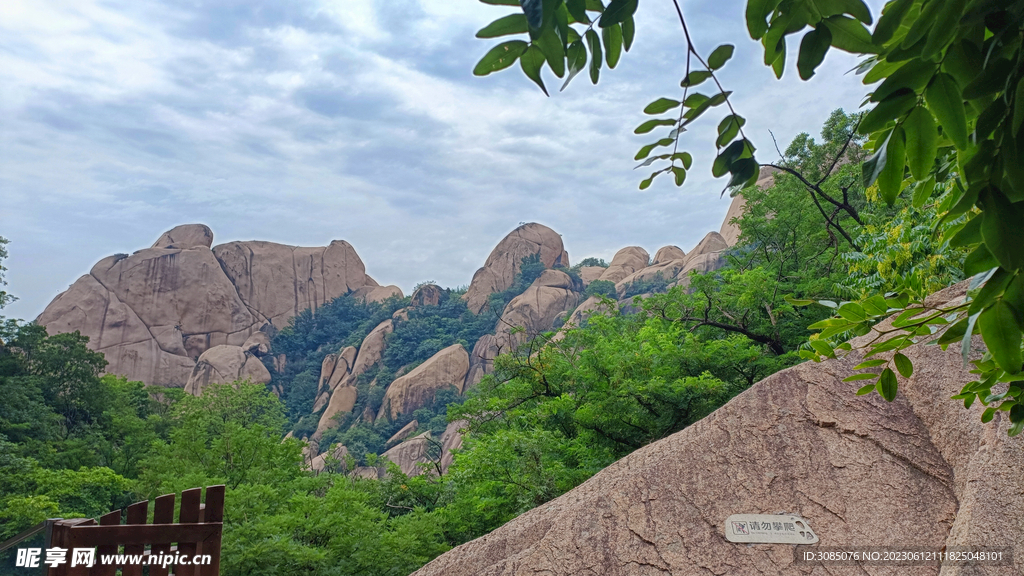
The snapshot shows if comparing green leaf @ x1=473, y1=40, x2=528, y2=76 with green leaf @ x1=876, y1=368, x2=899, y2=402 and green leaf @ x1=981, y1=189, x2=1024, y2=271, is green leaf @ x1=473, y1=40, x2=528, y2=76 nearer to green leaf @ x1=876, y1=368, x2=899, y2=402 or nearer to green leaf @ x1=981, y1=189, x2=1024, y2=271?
green leaf @ x1=981, y1=189, x2=1024, y2=271

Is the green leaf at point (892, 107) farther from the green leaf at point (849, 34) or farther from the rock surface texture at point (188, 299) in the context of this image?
the rock surface texture at point (188, 299)

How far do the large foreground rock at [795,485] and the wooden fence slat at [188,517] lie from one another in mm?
1697

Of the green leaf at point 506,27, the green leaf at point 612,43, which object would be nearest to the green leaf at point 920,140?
the green leaf at point 612,43

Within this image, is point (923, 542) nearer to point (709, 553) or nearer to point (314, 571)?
point (709, 553)

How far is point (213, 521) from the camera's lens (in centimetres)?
408

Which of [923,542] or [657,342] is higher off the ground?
[657,342]

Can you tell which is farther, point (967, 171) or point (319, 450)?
point (319, 450)

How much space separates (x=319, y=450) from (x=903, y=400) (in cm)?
3629

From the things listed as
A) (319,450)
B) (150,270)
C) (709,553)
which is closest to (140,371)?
(150,270)

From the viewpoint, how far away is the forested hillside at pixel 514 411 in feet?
22.2

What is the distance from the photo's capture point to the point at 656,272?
4212 cm

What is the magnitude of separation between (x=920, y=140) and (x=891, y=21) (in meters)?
0.16

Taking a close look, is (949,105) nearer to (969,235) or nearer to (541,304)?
(969,235)

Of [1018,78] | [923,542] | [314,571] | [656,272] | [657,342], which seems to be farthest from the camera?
[656,272]
